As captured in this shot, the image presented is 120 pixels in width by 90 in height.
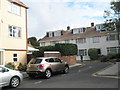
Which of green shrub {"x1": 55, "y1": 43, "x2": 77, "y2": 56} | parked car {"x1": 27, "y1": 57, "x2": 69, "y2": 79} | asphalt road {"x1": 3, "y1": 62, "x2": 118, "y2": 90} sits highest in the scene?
green shrub {"x1": 55, "y1": 43, "x2": 77, "y2": 56}

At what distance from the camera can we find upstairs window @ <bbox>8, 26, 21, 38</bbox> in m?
18.0

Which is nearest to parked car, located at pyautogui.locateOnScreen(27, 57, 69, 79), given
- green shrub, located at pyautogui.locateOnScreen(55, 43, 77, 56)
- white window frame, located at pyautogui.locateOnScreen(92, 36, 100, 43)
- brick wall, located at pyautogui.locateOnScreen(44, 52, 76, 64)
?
brick wall, located at pyautogui.locateOnScreen(44, 52, 76, 64)

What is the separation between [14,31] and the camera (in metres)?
18.5

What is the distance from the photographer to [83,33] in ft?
124

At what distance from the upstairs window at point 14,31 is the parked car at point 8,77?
9353 mm

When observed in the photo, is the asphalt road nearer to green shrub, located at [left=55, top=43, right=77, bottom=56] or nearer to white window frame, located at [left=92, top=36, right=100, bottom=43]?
green shrub, located at [left=55, top=43, right=77, bottom=56]

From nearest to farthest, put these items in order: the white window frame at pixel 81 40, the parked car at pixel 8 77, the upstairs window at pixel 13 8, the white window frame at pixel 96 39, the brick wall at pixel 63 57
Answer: the parked car at pixel 8 77
the upstairs window at pixel 13 8
the brick wall at pixel 63 57
the white window frame at pixel 96 39
the white window frame at pixel 81 40

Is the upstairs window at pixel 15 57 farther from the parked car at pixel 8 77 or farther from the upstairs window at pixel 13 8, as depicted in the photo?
the parked car at pixel 8 77

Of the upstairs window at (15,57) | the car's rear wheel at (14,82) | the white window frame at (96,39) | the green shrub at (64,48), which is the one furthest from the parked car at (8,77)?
the white window frame at (96,39)

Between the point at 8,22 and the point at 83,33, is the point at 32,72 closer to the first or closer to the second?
the point at 8,22

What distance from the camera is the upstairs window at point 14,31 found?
1797cm

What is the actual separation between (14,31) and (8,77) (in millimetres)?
10387

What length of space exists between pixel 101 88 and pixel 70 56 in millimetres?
14497

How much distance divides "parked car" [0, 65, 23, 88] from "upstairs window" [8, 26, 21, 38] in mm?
9353
